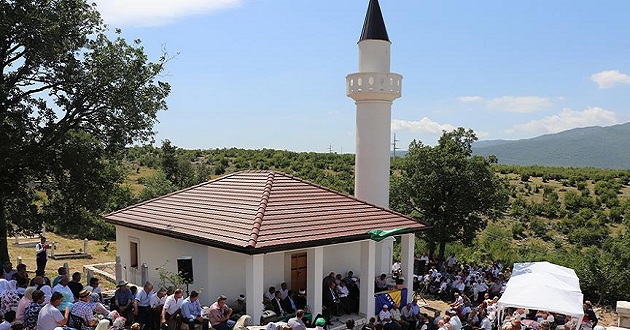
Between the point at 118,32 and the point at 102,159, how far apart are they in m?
4.97

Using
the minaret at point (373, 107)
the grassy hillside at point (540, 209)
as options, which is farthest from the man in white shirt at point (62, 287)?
the grassy hillside at point (540, 209)

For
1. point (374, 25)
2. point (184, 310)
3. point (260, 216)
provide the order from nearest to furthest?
point (184, 310) → point (260, 216) → point (374, 25)

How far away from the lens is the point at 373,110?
19172mm

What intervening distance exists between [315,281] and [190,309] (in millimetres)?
3594

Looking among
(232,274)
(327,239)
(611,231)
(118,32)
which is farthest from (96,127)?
(611,231)

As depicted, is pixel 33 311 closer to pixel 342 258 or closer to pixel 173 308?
pixel 173 308

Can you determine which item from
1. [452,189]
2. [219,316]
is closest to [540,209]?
[452,189]

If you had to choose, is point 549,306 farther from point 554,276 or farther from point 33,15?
point 33,15

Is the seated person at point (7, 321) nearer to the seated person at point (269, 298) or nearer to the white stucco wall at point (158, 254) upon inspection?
the white stucco wall at point (158, 254)

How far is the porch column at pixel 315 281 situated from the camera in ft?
44.0

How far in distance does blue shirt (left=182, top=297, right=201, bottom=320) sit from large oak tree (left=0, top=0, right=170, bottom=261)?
897 centimetres

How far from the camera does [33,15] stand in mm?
15742

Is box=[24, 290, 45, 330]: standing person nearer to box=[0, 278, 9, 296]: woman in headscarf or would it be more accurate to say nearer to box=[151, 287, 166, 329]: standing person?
box=[0, 278, 9, 296]: woman in headscarf

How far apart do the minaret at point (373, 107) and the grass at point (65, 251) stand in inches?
400
